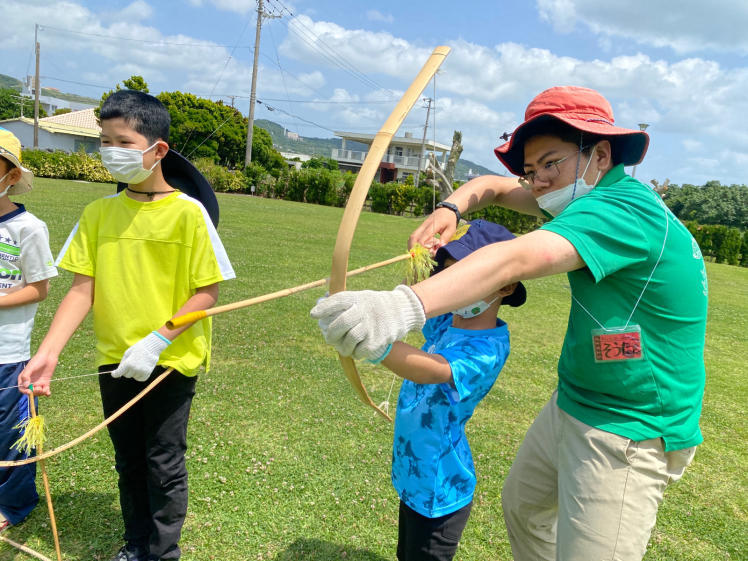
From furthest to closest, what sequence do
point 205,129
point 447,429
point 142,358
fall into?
point 205,129 → point 142,358 → point 447,429

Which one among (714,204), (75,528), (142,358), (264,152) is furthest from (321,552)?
(714,204)

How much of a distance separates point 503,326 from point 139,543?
Result: 223 cm

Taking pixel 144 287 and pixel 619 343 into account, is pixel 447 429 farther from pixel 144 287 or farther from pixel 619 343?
pixel 144 287

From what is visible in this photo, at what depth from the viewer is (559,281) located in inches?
568

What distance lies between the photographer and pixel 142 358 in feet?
7.29

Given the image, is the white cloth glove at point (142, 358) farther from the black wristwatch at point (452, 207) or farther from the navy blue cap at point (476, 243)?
the black wristwatch at point (452, 207)

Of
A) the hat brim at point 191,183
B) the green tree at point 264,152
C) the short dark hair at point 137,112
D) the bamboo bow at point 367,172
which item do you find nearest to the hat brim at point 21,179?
the hat brim at point 191,183

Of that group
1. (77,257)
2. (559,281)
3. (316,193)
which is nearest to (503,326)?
(77,257)

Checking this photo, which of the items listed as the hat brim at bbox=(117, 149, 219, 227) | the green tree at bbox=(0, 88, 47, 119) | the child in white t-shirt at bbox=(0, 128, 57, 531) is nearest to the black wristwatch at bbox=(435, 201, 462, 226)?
the hat brim at bbox=(117, 149, 219, 227)

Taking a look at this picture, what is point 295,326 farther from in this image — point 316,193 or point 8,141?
point 316,193

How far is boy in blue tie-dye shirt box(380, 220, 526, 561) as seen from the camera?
2039 mm

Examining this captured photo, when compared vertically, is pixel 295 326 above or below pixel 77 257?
below

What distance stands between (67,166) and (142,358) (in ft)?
105

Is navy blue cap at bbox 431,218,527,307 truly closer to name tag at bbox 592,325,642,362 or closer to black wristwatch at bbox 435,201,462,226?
black wristwatch at bbox 435,201,462,226
